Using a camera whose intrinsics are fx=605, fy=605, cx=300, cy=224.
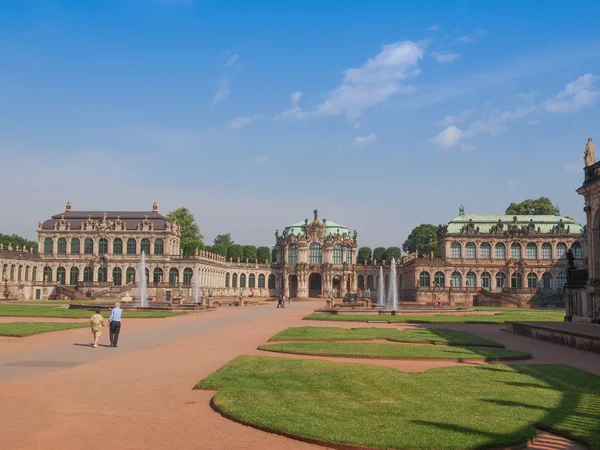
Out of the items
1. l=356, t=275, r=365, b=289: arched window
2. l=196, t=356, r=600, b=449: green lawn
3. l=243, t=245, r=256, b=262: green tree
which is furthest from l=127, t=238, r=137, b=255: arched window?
l=196, t=356, r=600, b=449: green lawn

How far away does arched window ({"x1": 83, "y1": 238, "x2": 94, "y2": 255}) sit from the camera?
340ft

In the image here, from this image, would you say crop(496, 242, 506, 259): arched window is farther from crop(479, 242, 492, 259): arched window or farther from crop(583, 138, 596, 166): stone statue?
crop(583, 138, 596, 166): stone statue

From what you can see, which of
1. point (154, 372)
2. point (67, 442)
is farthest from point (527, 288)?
point (67, 442)

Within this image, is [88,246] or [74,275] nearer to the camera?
[74,275]

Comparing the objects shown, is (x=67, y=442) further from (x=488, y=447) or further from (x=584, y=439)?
(x=584, y=439)

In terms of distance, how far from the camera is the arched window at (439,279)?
326ft

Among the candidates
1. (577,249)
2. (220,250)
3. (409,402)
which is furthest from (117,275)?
(409,402)

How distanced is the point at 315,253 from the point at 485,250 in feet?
111

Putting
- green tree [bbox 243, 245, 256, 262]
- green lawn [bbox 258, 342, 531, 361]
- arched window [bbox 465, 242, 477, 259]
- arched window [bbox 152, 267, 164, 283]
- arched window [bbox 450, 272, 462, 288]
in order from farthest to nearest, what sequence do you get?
green tree [bbox 243, 245, 256, 262], arched window [bbox 152, 267, 164, 283], arched window [bbox 465, 242, 477, 259], arched window [bbox 450, 272, 462, 288], green lawn [bbox 258, 342, 531, 361]

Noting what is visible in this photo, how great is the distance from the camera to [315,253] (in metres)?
120

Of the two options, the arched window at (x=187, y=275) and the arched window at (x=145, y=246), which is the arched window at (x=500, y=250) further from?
the arched window at (x=145, y=246)

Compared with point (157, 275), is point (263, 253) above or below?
above

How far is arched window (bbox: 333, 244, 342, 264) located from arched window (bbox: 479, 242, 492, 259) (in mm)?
29826

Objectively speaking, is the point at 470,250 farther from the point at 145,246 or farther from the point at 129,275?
the point at 129,275
